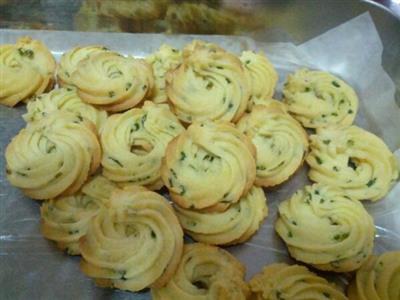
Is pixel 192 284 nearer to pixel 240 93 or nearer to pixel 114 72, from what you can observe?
pixel 240 93

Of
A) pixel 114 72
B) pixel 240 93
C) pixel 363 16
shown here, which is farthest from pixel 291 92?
pixel 114 72

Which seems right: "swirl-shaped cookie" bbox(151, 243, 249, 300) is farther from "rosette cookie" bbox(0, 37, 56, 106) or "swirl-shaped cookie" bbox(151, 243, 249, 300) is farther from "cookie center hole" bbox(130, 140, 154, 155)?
"rosette cookie" bbox(0, 37, 56, 106)

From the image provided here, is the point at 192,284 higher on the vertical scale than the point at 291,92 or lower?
lower

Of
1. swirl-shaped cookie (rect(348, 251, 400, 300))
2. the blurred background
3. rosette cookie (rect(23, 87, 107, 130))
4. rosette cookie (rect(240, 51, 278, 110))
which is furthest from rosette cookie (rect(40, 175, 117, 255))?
the blurred background

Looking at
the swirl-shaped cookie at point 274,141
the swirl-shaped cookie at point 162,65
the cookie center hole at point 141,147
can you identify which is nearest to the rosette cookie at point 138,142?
the cookie center hole at point 141,147

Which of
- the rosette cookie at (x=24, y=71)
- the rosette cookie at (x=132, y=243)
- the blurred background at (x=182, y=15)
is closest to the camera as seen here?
the rosette cookie at (x=132, y=243)

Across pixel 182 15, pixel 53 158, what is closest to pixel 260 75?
pixel 182 15

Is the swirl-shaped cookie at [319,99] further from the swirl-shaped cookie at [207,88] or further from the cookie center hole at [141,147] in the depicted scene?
the cookie center hole at [141,147]
